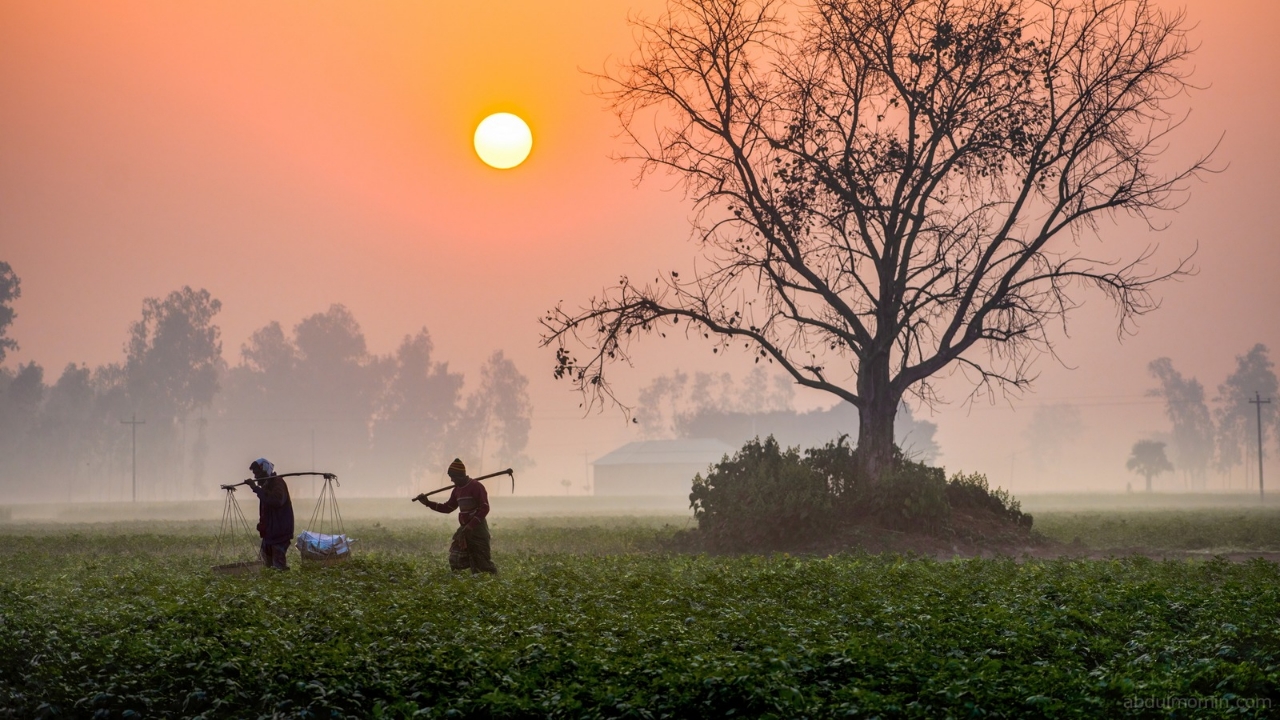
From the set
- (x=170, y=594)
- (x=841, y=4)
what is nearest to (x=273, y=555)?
(x=170, y=594)

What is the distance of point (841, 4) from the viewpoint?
116 ft

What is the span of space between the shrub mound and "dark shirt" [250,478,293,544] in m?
13.4

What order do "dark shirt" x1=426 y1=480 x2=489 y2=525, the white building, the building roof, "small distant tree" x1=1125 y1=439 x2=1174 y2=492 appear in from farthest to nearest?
"small distant tree" x1=1125 y1=439 x2=1174 y2=492 < the building roof < the white building < "dark shirt" x1=426 y1=480 x2=489 y2=525

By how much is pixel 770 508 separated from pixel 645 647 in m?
19.5

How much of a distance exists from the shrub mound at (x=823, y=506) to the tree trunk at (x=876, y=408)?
1.72 feet

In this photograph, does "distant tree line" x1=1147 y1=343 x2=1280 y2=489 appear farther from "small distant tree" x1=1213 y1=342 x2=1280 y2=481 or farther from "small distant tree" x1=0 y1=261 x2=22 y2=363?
"small distant tree" x1=0 y1=261 x2=22 y2=363

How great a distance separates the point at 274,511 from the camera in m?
21.7

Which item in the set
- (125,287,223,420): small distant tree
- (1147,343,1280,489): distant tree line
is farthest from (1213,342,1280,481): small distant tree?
(125,287,223,420): small distant tree

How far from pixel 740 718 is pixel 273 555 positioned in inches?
541

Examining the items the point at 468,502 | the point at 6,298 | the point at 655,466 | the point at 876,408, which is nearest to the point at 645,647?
the point at 468,502

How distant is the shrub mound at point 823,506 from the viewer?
1262 inches

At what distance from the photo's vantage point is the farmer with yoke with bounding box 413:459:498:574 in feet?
70.8

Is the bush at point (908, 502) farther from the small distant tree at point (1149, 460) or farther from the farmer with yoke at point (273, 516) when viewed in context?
the small distant tree at point (1149, 460)

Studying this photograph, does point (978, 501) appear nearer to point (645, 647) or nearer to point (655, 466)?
point (645, 647)
